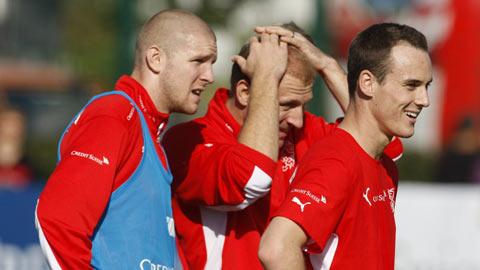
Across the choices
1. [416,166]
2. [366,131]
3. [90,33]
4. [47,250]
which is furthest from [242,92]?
[90,33]

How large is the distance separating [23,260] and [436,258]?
12.1 ft

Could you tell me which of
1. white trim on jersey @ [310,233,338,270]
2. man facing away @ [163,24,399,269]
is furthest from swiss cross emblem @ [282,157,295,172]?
white trim on jersey @ [310,233,338,270]

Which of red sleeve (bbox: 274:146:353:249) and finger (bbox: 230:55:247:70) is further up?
finger (bbox: 230:55:247:70)

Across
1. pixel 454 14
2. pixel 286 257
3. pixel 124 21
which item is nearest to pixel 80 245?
pixel 286 257

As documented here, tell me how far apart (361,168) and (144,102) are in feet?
3.58

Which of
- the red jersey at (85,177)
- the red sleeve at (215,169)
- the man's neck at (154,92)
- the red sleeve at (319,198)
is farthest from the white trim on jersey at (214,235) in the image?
the red sleeve at (319,198)

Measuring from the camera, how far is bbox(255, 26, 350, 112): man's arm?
17.4ft

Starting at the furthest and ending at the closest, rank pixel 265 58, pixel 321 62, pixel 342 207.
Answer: pixel 321 62, pixel 265 58, pixel 342 207

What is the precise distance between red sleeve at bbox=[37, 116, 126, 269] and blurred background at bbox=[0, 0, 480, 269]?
481cm

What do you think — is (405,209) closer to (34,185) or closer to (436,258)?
(436,258)

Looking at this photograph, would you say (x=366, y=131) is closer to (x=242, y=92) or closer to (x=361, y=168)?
(x=361, y=168)

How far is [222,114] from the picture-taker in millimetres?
5527

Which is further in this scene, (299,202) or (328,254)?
(328,254)

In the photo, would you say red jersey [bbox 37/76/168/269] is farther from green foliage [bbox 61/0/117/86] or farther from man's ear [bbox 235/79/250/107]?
green foliage [bbox 61/0/117/86]
